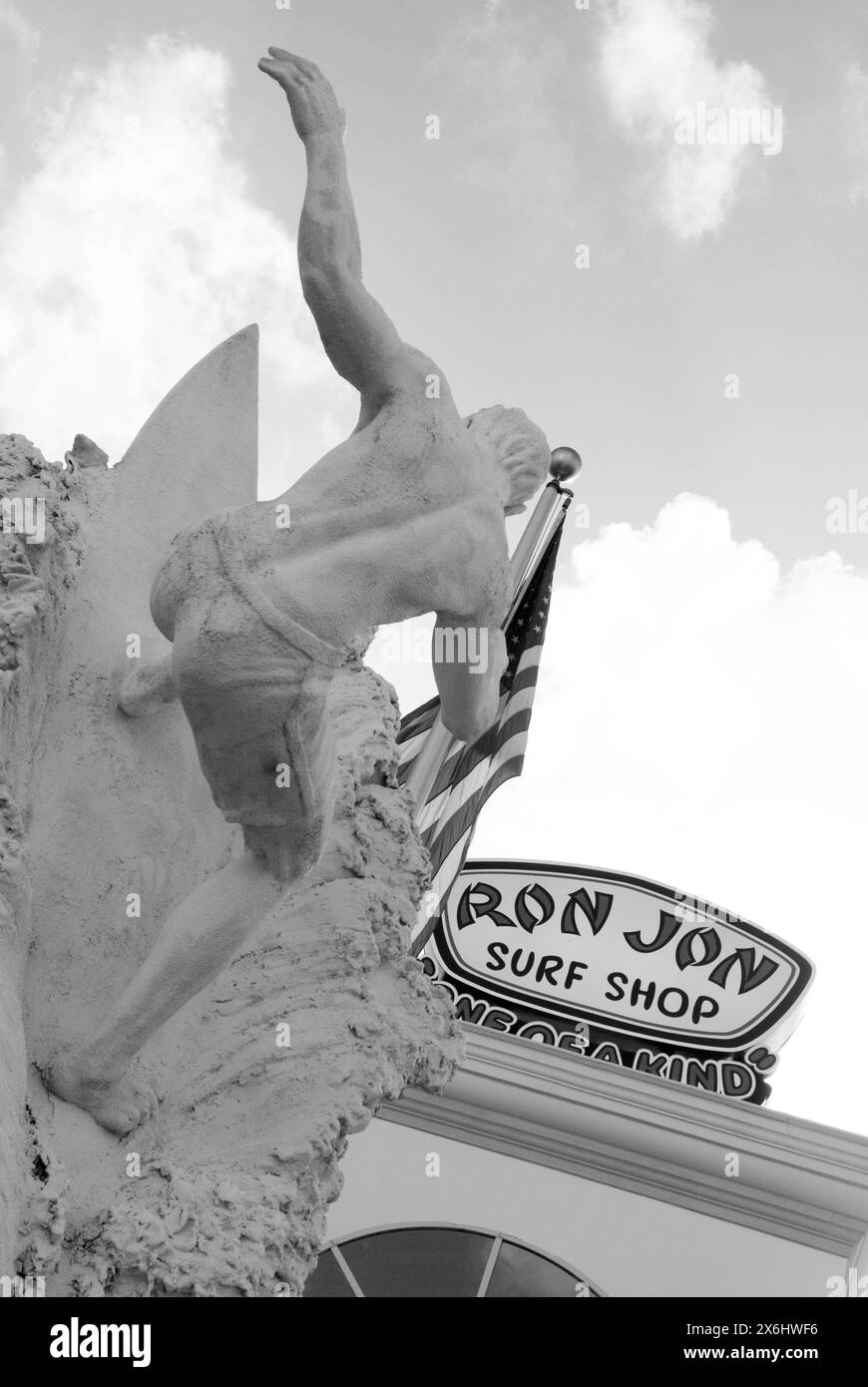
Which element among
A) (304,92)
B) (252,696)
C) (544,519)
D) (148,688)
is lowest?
(252,696)

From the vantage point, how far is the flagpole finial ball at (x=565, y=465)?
10922mm

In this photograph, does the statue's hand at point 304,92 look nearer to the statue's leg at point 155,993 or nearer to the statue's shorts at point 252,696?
the statue's shorts at point 252,696

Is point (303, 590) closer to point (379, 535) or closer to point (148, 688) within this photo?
point (379, 535)

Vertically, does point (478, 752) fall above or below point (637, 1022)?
above

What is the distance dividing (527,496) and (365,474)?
659 millimetres

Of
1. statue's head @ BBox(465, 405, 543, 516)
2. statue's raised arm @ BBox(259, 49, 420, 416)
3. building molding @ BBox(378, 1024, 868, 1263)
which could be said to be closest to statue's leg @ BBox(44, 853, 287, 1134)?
statue's head @ BBox(465, 405, 543, 516)

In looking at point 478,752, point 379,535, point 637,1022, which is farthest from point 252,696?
point 637,1022

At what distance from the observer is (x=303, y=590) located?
12.6 ft

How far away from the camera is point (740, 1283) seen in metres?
10.6

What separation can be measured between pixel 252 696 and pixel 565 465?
7.45 metres

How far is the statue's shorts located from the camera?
3781 mm

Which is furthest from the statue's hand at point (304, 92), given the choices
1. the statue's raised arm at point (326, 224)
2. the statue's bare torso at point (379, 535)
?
the statue's bare torso at point (379, 535)

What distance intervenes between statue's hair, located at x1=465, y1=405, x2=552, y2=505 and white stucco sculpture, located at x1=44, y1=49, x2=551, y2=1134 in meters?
0.24
